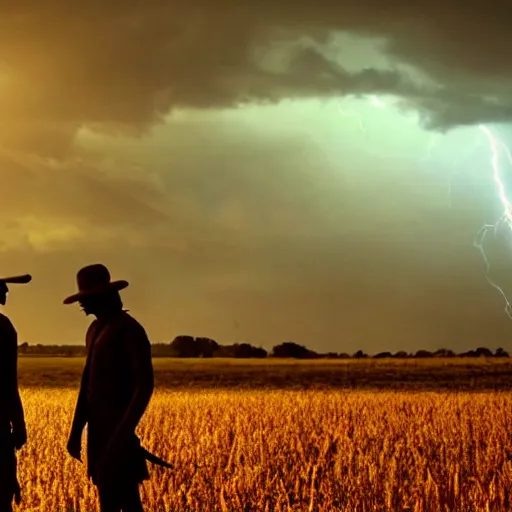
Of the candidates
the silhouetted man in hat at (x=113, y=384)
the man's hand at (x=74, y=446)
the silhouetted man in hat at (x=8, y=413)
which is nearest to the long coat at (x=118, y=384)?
the silhouetted man in hat at (x=113, y=384)

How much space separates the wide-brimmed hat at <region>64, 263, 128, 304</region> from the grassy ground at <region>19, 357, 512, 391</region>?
1412 inches

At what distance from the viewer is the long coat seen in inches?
263

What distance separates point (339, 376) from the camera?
171 feet

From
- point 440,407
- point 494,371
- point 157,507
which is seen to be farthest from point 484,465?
point 494,371

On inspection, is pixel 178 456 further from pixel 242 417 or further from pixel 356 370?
pixel 356 370

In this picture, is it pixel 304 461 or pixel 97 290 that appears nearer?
pixel 97 290

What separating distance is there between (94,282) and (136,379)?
2.38ft

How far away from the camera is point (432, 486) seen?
11.0 metres

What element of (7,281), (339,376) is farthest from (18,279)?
(339,376)

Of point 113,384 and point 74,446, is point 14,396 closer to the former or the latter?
point 74,446

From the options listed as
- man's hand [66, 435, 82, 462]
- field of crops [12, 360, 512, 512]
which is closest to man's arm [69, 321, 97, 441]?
man's hand [66, 435, 82, 462]

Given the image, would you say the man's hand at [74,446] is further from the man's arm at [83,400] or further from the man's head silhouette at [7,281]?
the man's head silhouette at [7,281]

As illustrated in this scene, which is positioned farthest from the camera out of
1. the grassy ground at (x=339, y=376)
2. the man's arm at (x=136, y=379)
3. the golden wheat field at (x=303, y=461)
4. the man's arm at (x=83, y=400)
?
the grassy ground at (x=339, y=376)

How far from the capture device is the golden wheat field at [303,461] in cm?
1080
